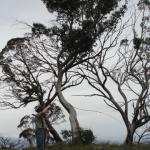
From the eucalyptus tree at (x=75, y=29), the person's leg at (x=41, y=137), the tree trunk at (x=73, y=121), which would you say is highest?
the eucalyptus tree at (x=75, y=29)

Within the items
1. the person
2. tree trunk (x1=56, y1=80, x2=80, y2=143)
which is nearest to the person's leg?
the person

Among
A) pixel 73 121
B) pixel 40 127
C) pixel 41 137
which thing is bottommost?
pixel 41 137

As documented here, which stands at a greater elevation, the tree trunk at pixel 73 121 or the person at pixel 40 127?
Result: the tree trunk at pixel 73 121

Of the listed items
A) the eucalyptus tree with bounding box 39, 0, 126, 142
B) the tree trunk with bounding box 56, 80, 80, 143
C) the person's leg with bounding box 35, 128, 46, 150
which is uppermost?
the eucalyptus tree with bounding box 39, 0, 126, 142

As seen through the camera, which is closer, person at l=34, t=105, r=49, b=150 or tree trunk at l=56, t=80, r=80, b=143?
person at l=34, t=105, r=49, b=150

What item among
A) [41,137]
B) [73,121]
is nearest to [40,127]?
[41,137]

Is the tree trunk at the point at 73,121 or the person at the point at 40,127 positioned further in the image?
the tree trunk at the point at 73,121

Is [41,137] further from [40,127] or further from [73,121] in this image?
[73,121]

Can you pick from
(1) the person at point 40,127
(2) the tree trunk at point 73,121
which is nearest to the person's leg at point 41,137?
(1) the person at point 40,127

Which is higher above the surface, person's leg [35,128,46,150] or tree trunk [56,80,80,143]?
tree trunk [56,80,80,143]

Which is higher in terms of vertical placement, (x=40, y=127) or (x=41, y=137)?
(x=40, y=127)

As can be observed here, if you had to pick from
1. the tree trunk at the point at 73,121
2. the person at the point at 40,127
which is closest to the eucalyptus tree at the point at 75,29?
the tree trunk at the point at 73,121

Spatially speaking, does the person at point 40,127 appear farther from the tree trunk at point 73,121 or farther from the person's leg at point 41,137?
the tree trunk at point 73,121

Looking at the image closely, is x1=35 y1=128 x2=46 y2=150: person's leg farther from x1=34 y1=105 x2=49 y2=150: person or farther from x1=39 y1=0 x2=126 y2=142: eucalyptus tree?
x1=39 y1=0 x2=126 y2=142: eucalyptus tree
